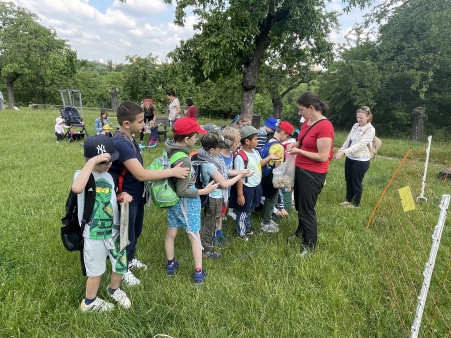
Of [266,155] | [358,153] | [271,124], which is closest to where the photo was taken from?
[266,155]

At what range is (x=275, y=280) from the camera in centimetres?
289

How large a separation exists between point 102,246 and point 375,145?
15.5 ft

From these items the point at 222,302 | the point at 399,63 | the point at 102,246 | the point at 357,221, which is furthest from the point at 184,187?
the point at 399,63

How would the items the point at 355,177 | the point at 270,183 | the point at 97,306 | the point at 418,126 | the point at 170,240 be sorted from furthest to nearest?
1. the point at 418,126
2. the point at 355,177
3. the point at 270,183
4. the point at 170,240
5. the point at 97,306

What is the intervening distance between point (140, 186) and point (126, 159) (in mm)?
368

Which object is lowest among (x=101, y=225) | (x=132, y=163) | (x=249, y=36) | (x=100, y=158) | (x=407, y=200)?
(x=101, y=225)

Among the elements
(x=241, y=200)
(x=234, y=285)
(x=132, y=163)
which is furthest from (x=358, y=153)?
(x=132, y=163)

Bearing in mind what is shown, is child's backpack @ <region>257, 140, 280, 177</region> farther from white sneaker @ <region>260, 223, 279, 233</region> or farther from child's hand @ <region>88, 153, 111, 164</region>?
child's hand @ <region>88, 153, 111, 164</region>

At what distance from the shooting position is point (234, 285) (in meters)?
2.77

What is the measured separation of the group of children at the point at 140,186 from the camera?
2188 millimetres

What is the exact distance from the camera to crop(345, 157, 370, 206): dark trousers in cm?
495

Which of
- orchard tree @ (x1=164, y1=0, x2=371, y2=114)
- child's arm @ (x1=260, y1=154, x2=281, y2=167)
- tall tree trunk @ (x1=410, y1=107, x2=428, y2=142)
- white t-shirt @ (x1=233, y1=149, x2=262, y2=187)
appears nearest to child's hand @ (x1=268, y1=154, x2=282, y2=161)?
child's arm @ (x1=260, y1=154, x2=281, y2=167)

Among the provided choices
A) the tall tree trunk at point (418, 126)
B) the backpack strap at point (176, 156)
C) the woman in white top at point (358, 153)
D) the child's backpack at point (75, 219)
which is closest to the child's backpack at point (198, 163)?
the backpack strap at point (176, 156)

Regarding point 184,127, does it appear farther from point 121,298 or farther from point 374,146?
point 374,146
